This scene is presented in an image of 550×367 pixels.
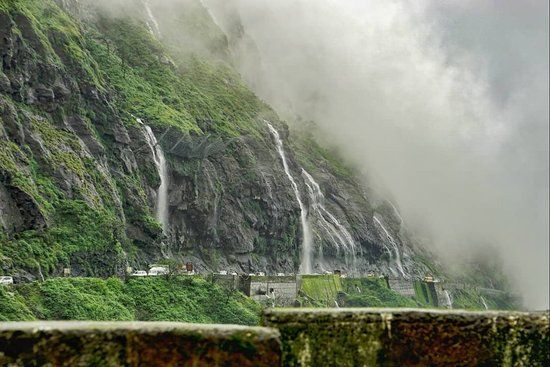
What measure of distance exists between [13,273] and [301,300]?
130ft

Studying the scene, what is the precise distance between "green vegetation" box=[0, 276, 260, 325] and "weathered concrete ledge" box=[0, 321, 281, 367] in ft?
105

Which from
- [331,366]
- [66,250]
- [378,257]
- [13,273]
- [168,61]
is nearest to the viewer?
[331,366]

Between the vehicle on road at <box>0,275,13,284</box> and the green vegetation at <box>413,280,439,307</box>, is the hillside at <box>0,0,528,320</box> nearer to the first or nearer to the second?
the vehicle on road at <box>0,275,13,284</box>

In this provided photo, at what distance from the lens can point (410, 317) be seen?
539cm

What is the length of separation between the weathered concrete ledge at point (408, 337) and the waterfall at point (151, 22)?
119 m

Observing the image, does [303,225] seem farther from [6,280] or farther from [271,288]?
[6,280]

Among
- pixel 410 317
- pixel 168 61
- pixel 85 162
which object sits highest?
pixel 168 61

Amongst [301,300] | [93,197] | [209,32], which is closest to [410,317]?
[93,197]

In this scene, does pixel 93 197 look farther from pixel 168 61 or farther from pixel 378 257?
pixel 378 257

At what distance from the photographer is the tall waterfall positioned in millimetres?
117312

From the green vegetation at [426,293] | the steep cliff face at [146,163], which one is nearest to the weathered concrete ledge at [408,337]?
the steep cliff face at [146,163]

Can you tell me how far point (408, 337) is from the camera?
210 inches

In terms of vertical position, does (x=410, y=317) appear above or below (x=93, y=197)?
below

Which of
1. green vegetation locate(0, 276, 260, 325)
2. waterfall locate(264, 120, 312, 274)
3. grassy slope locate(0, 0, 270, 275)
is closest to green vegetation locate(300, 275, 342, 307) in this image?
waterfall locate(264, 120, 312, 274)
